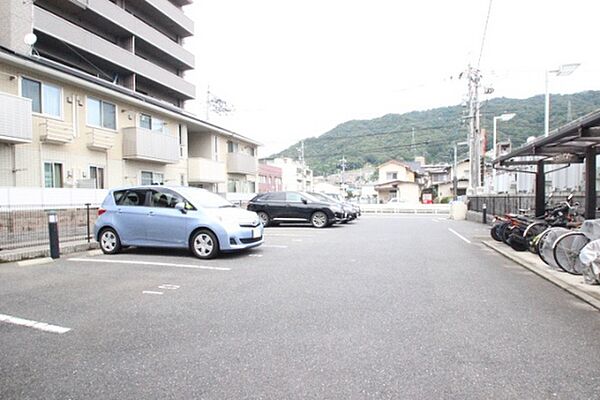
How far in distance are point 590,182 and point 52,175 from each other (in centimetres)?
1562

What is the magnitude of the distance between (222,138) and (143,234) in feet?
58.9

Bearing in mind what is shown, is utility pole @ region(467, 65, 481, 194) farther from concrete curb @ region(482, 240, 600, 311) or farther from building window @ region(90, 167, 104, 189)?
building window @ region(90, 167, 104, 189)

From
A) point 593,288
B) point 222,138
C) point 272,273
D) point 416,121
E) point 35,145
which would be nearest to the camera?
point 593,288

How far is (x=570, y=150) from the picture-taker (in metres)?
8.55

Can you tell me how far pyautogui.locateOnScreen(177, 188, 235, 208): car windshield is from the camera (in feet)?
26.3

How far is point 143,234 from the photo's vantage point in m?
8.20

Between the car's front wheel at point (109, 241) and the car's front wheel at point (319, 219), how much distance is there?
327 inches

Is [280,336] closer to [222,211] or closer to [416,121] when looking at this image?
[222,211]

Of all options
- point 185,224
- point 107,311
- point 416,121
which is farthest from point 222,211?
point 416,121

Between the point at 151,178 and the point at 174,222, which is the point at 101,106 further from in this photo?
the point at 174,222

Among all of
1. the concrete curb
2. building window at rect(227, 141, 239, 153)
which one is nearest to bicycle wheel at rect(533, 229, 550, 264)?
the concrete curb

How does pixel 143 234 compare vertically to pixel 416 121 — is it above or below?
below

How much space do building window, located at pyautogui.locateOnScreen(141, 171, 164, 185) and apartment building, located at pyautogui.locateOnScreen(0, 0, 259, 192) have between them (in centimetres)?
7

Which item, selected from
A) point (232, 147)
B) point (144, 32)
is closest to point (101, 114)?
point (232, 147)
